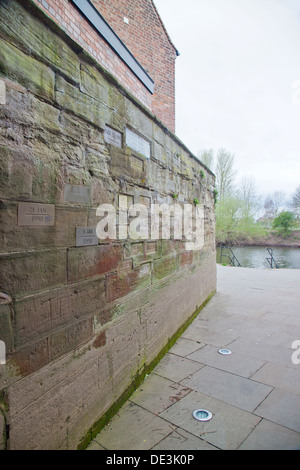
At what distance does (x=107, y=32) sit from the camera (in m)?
4.71

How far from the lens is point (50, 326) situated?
4.32 feet

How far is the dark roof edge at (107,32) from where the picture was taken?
414cm

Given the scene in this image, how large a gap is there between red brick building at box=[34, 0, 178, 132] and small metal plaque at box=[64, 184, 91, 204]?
136 inches

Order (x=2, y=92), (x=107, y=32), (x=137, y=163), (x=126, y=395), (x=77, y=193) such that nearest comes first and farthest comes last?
1. (x=2, y=92)
2. (x=77, y=193)
3. (x=126, y=395)
4. (x=137, y=163)
5. (x=107, y=32)

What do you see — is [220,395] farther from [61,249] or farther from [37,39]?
[37,39]

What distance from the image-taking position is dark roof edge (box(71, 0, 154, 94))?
4.14 m

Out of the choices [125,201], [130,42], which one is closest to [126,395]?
[125,201]

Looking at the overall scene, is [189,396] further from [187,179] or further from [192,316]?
[187,179]

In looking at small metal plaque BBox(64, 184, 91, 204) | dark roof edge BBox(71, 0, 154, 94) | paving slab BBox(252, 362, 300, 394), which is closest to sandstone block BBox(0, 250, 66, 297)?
small metal plaque BBox(64, 184, 91, 204)

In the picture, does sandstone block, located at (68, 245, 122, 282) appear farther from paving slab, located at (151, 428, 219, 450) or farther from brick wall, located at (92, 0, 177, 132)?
brick wall, located at (92, 0, 177, 132)

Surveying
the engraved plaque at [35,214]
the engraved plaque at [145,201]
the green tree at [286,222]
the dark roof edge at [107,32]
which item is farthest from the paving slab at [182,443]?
the green tree at [286,222]

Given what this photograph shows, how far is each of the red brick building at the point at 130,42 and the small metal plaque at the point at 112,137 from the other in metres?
2.97

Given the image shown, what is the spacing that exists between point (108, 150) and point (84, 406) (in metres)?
1.62

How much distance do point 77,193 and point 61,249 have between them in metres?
0.34
